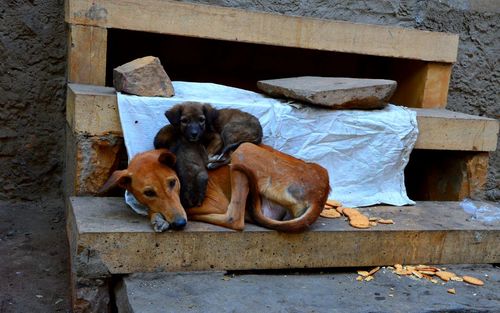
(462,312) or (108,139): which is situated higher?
(108,139)

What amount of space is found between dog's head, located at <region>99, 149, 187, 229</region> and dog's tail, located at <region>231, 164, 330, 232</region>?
0.47 m

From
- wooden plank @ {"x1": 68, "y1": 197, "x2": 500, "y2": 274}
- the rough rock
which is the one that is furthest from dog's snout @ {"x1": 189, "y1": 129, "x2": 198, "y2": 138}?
wooden plank @ {"x1": 68, "y1": 197, "x2": 500, "y2": 274}

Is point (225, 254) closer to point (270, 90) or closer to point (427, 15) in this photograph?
point (270, 90)

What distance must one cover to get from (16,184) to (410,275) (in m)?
3.56

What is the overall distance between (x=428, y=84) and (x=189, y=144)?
2.70 m

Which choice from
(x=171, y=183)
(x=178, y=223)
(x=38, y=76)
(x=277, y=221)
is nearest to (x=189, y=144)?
(x=171, y=183)

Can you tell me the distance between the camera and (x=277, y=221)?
158 inches

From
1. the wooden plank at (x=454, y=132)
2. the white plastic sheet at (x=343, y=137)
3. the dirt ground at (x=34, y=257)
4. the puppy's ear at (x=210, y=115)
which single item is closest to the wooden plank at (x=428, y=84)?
the wooden plank at (x=454, y=132)

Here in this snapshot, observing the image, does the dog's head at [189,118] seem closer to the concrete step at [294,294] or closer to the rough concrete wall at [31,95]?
the concrete step at [294,294]

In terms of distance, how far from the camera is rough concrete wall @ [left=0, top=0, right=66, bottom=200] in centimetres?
538

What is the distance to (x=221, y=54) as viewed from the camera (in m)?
5.98

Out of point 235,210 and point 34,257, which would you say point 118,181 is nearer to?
Result: point 235,210

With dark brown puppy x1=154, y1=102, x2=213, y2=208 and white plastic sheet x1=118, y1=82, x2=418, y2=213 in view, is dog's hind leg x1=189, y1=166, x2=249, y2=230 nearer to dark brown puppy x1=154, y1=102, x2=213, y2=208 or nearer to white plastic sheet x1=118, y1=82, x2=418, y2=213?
dark brown puppy x1=154, y1=102, x2=213, y2=208

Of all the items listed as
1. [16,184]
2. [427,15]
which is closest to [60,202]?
[16,184]
